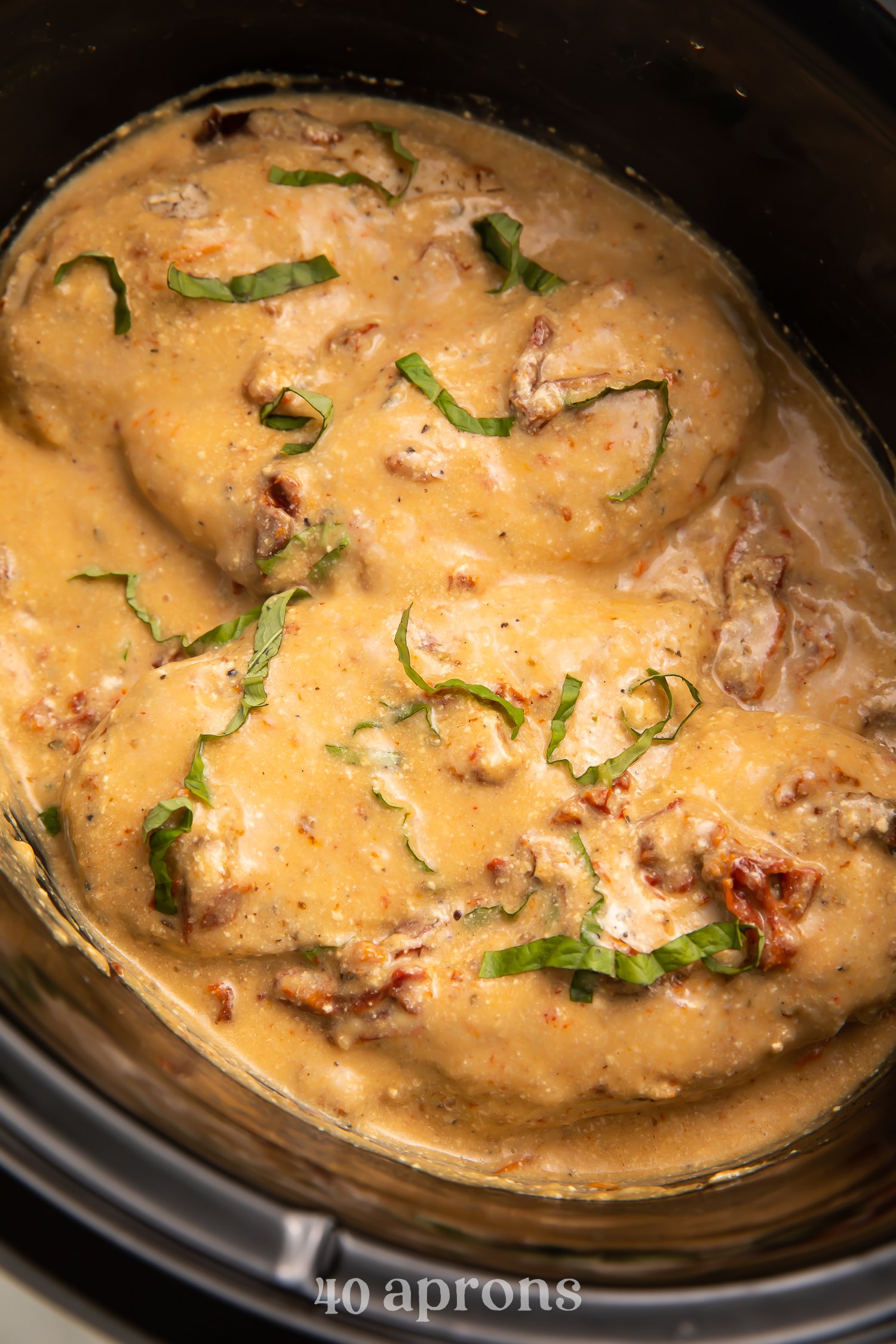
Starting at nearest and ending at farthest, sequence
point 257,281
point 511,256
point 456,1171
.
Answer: point 456,1171 → point 257,281 → point 511,256

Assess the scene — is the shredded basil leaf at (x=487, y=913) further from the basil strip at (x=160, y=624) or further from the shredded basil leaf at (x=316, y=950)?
the basil strip at (x=160, y=624)

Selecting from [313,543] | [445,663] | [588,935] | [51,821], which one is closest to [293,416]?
[313,543]

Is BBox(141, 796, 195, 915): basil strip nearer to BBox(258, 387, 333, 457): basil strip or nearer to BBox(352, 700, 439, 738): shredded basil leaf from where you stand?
BBox(352, 700, 439, 738): shredded basil leaf

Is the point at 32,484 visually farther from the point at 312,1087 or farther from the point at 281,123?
the point at 312,1087

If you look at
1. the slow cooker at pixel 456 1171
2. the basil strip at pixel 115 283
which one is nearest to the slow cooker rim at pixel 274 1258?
the slow cooker at pixel 456 1171

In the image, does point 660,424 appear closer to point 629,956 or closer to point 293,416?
point 293,416

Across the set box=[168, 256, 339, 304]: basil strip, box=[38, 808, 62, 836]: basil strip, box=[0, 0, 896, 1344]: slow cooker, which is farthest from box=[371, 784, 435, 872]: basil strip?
box=[168, 256, 339, 304]: basil strip
